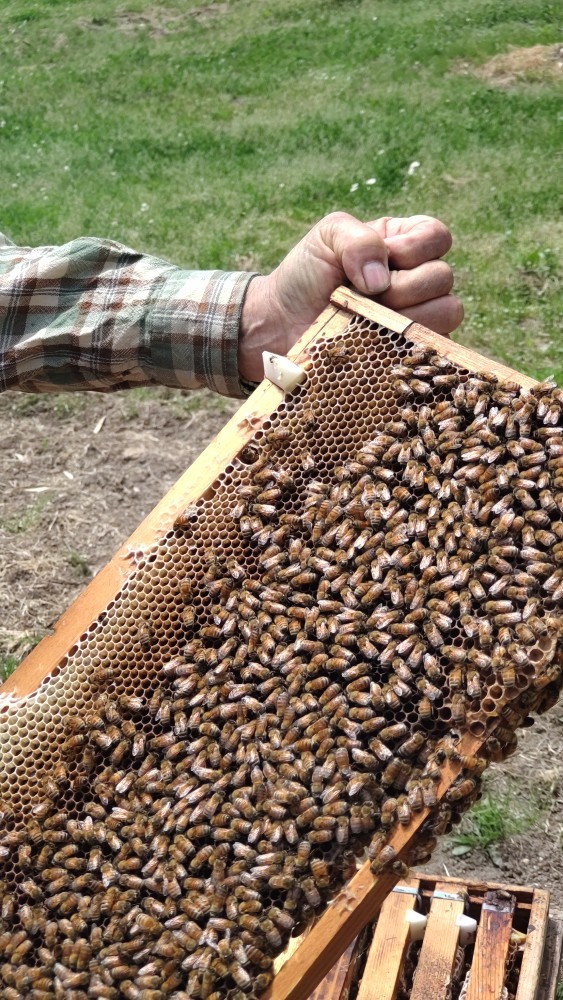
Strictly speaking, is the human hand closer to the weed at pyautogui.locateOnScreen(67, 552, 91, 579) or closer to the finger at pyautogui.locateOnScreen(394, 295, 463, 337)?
the finger at pyautogui.locateOnScreen(394, 295, 463, 337)

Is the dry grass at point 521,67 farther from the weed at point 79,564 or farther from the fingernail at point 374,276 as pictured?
the fingernail at point 374,276

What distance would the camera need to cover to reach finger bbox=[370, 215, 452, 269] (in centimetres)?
381

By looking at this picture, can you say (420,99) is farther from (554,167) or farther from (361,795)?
(361,795)

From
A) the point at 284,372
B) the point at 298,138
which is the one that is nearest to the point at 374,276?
the point at 284,372

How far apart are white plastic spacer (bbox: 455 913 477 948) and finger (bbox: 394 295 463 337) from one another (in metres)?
2.64

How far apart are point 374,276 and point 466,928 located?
2.92 metres

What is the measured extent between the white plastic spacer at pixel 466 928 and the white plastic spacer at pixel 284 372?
8.27 ft

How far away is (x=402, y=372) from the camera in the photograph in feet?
10.6

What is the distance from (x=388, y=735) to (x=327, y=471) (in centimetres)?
105

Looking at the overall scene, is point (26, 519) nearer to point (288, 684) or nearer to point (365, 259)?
point (365, 259)

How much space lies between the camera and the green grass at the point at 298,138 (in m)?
9.75

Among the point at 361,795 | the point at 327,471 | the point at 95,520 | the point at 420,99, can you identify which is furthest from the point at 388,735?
the point at 420,99

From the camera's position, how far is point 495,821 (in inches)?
214

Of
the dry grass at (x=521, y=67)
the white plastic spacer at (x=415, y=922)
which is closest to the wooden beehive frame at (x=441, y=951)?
the white plastic spacer at (x=415, y=922)
